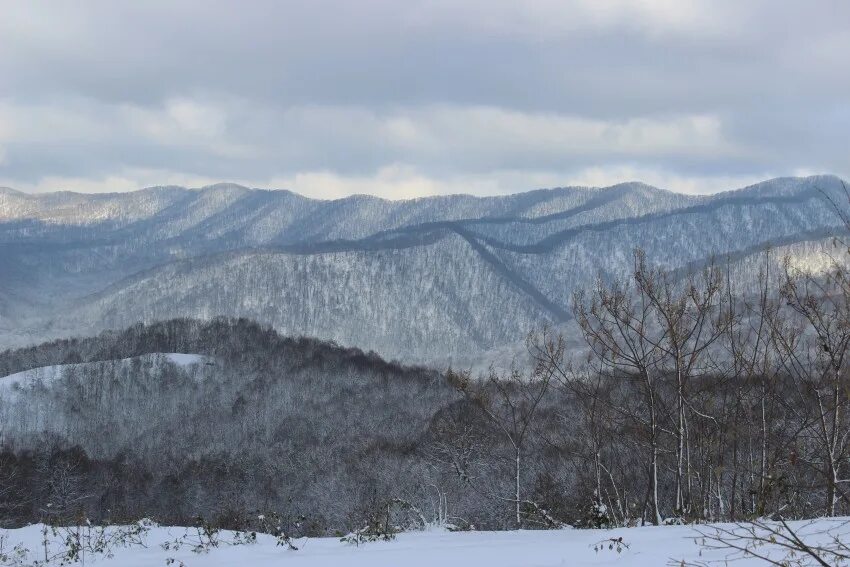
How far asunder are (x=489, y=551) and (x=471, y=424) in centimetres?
6066

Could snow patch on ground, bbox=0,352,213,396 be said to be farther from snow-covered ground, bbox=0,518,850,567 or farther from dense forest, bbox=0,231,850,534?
snow-covered ground, bbox=0,518,850,567

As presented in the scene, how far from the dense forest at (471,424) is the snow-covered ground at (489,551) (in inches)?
38.9

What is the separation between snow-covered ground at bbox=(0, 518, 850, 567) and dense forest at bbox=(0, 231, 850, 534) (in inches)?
38.9

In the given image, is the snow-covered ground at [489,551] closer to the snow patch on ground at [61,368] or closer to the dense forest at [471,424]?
the dense forest at [471,424]

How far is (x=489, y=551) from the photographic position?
32.1 ft

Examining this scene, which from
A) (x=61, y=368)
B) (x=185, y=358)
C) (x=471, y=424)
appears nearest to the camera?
(x=471, y=424)

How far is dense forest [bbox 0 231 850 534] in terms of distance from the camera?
12.8 m

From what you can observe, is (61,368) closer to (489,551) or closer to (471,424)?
(471,424)

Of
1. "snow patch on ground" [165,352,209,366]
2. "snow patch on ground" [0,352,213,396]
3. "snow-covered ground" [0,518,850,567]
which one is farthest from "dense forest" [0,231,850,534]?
"snow patch on ground" [165,352,209,366]

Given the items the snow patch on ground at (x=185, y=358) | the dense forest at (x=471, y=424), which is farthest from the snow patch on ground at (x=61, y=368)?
the dense forest at (x=471, y=424)

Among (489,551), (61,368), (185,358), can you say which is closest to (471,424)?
(489,551)

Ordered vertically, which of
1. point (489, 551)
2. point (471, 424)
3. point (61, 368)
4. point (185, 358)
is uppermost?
point (489, 551)

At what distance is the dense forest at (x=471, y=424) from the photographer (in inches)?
506

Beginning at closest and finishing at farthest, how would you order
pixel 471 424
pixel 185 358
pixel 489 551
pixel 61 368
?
pixel 489 551 < pixel 471 424 < pixel 61 368 < pixel 185 358
